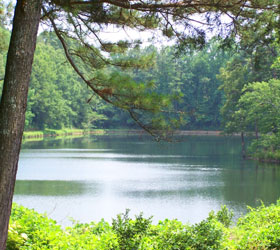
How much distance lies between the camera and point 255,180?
62.3ft

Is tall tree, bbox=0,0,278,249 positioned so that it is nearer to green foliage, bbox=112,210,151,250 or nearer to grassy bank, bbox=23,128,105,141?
green foliage, bbox=112,210,151,250

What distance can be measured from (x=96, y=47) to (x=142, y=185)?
1255cm

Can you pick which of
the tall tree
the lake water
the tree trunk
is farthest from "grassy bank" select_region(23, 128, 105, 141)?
the tree trunk

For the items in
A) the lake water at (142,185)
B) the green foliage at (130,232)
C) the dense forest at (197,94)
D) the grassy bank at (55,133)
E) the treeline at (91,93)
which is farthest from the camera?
the treeline at (91,93)

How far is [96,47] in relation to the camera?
6023 mm

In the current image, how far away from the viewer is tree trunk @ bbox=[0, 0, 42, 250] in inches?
141

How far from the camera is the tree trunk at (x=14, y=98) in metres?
3.59

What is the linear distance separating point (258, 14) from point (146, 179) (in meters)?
14.9

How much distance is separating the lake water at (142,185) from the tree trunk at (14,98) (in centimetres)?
619

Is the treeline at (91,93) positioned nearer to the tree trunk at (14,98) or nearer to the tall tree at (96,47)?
the tall tree at (96,47)

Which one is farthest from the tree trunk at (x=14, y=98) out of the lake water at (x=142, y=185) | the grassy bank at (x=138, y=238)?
the lake water at (x=142, y=185)

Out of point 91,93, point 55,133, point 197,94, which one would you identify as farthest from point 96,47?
point 197,94

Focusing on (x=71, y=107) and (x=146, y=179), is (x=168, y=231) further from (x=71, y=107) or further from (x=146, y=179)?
(x=71, y=107)

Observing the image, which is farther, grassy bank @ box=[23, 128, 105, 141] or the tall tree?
grassy bank @ box=[23, 128, 105, 141]
